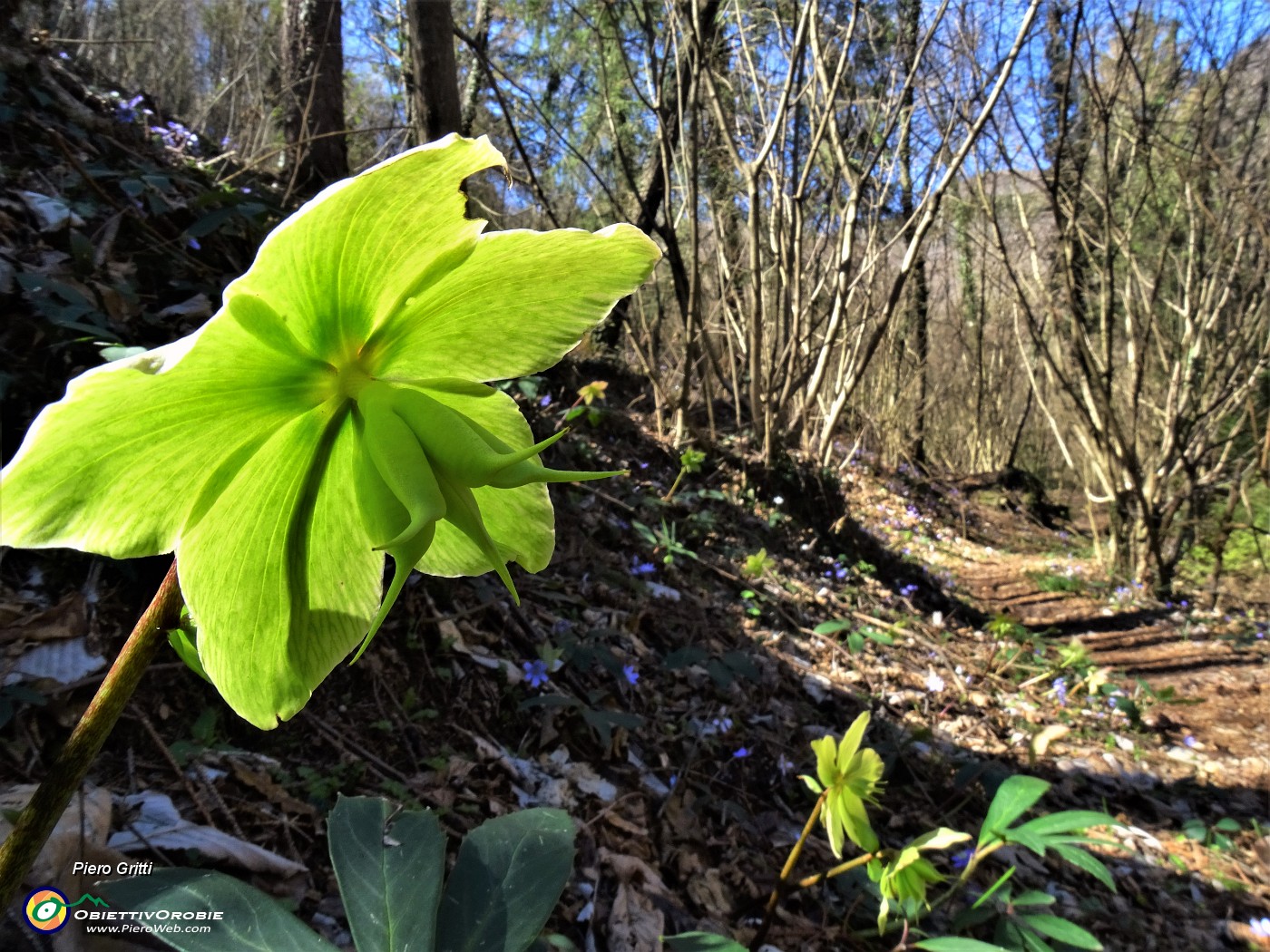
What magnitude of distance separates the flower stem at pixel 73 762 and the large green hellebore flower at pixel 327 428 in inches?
1.7

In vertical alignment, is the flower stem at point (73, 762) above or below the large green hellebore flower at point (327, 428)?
below

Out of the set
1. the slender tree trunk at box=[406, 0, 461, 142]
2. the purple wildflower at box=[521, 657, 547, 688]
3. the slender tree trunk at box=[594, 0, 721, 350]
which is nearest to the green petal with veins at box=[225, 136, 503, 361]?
the purple wildflower at box=[521, 657, 547, 688]

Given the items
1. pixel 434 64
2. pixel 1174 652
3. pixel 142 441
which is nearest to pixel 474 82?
pixel 434 64

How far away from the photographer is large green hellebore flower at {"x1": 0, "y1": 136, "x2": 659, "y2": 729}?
1.31 ft

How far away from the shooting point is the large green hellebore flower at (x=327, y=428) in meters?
0.40

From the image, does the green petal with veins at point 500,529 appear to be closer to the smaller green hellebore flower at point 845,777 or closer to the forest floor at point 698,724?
the forest floor at point 698,724

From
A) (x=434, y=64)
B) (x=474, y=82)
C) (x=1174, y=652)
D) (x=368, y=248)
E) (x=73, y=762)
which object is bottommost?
(x=1174, y=652)

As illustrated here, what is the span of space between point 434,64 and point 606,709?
5.30 feet

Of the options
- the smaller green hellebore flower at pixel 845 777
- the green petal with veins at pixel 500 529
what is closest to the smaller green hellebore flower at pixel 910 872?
the smaller green hellebore flower at pixel 845 777

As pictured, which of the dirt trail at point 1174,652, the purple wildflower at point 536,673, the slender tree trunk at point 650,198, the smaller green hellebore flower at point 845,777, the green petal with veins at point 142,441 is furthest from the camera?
the slender tree trunk at point 650,198

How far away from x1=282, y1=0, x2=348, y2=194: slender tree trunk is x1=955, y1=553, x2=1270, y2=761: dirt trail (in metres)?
4.22

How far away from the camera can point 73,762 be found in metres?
0.39

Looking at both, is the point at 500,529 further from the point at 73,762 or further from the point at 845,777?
the point at 845,777

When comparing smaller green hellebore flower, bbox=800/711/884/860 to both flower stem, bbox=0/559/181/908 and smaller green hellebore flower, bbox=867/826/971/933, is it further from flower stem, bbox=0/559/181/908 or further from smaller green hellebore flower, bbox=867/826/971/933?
flower stem, bbox=0/559/181/908
